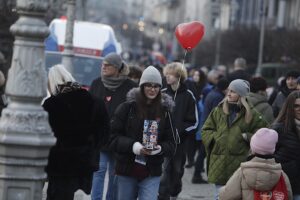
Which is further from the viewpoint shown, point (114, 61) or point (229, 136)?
point (114, 61)

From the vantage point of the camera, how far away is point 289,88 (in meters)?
15.6

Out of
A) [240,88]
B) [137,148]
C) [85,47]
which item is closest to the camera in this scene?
[137,148]

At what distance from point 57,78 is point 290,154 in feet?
7.16

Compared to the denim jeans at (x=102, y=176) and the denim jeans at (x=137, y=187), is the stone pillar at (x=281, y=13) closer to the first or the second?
the denim jeans at (x=102, y=176)

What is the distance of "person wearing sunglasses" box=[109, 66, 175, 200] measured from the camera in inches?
386

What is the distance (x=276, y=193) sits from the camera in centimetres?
834

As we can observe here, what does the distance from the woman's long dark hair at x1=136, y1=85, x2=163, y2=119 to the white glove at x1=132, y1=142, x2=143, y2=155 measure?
0.27m

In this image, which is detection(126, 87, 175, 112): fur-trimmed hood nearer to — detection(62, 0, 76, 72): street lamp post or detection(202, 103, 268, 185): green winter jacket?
detection(202, 103, 268, 185): green winter jacket

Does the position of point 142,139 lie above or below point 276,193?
above

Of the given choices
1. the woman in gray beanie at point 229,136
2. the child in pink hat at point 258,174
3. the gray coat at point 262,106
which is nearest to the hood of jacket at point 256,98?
the gray coat at point 262,106

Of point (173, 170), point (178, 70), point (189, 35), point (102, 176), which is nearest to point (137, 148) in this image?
point (102, 176)

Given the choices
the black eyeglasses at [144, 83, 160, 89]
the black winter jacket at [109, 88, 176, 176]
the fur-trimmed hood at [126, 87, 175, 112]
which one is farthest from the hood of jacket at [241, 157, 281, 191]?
the fur-trimmed hood at [126, 87, 175, 112]

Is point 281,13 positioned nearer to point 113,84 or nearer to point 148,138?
point 113,84

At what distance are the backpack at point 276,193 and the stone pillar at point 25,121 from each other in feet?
6.47
